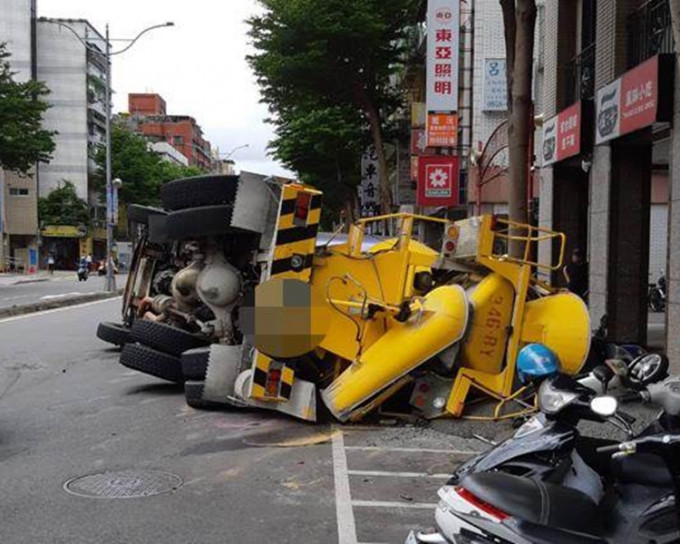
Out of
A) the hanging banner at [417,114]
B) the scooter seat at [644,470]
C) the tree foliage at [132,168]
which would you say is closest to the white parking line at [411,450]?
the scooter seat at [644,470]

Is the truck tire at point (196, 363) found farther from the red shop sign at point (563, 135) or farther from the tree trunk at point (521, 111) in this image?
the red shop sign at point (563, 135)

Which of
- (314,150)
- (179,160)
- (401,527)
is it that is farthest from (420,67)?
(179,160)

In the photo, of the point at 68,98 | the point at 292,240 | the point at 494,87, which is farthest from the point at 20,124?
the point at 68,98

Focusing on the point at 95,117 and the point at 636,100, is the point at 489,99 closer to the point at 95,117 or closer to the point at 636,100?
the point at 636,100

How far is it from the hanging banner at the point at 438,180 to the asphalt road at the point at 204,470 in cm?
1526

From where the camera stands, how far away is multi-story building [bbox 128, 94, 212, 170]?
13500 centimetres

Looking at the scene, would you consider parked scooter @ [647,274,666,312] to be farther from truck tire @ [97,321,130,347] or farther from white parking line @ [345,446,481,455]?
white parking line @ [345,446,481,455]

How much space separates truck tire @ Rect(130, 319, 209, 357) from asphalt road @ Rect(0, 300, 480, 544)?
580mm

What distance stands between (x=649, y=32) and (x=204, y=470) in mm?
8792

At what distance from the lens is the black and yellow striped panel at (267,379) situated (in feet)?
22.4

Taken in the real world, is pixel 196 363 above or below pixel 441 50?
below

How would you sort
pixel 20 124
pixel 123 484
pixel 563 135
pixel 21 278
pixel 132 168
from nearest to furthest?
pixel 123 484
pixel 563 135
pixel 20 124
pixel 21 278
pixel 132 168

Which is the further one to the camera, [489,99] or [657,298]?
[489,99]

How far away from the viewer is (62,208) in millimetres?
66500
